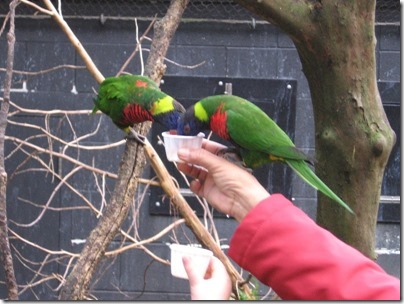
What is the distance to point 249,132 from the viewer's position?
1.18 metres

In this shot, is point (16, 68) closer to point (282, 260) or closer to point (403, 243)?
point (403, 243)

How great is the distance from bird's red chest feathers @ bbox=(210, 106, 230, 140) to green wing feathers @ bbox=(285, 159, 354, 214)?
12cm

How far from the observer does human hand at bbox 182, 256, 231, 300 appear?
0.82 m

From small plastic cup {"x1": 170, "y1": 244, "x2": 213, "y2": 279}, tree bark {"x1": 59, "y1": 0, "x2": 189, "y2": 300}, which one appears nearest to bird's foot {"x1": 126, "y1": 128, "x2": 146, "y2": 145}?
tree bark {"x1": 59, "y1": 0, "x2": 189, "y2": 300}

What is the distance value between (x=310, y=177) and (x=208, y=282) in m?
0.37

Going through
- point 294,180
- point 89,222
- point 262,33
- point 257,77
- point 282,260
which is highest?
point 262,33

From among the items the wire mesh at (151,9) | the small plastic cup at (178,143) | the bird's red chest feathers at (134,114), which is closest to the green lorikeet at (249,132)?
the small plastic cup at (178,143)

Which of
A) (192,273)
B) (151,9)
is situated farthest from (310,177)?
(151,9)

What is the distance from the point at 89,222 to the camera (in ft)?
8.95

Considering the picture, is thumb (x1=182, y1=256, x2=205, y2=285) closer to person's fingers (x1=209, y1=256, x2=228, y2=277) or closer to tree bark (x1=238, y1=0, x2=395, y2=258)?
person's fingers (x1=209, y1=256, x2=228, y2=277)

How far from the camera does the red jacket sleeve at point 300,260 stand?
2.16 feet

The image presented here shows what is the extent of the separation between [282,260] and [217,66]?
2.05 meters

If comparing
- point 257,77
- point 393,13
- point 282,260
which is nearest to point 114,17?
point 257,77

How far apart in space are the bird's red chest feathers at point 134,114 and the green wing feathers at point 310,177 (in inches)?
15.4
